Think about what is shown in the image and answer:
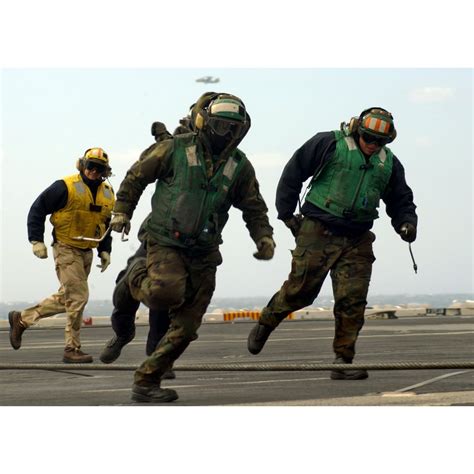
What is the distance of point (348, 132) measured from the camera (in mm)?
10242

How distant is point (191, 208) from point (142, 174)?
0.41 metres

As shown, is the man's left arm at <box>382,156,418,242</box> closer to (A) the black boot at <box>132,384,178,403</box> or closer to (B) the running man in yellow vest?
(A) the black boot at <box>132,384,178,403</box>

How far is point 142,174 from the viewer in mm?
8195

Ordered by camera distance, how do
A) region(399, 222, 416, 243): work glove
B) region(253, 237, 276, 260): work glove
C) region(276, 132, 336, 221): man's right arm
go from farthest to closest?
region(399, 222, 416, 243): work glove, region(276, 132, 336, 221): man's right arm, region(253, 237, 276, 260): work glove

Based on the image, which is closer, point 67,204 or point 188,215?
point 188,215

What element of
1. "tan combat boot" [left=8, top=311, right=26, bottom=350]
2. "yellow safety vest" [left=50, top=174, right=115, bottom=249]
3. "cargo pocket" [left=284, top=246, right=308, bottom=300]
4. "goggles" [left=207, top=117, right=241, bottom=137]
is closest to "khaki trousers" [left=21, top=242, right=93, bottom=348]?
"yellow safety vest" [left=50, top=174, right=115, bottom=249]

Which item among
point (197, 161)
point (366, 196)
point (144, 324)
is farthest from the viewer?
point (144, 324)

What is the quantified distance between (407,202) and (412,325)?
10.8m

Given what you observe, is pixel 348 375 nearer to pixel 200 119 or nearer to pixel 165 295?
pixel 165 295

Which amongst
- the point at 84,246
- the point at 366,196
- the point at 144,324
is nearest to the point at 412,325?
the point at 144,324

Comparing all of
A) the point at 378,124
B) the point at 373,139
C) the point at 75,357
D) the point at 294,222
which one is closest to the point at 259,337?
the point at 294,222

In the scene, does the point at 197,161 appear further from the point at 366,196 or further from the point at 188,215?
the point at 366,196

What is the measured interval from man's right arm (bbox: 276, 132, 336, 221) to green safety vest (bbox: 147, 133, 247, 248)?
2109mm

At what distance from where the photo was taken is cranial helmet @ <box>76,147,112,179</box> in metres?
12.4
